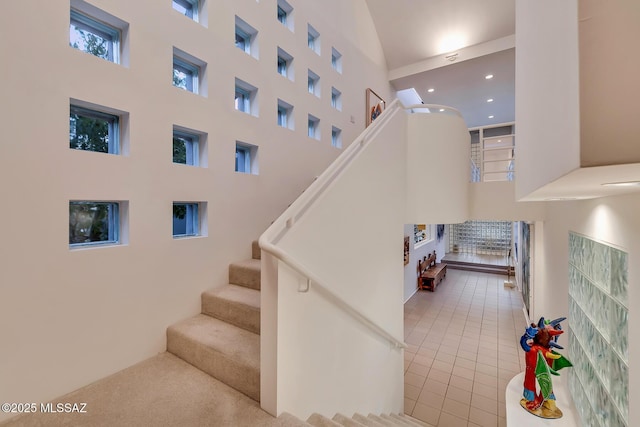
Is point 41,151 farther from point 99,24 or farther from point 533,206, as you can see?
point 533,206

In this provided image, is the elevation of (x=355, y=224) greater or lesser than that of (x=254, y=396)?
greater

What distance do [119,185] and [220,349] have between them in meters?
1.36

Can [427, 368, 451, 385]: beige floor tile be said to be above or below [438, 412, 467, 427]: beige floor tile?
above

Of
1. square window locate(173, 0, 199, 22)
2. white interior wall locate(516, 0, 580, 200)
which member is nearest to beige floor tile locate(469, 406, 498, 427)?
white interior wall locate(516, 0, 580, 200)

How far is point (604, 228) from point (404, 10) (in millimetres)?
5767

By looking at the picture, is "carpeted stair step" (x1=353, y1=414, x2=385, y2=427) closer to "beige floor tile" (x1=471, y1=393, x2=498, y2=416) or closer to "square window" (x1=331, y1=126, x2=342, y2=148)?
"beige floor tile" (x1=471, y1=393, x2=498, y2=416)

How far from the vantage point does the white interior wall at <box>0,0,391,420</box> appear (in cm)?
158

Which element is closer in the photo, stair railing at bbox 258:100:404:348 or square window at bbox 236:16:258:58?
stair railing at bbox 258:100:404:348

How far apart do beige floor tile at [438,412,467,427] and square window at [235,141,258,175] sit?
143 inches

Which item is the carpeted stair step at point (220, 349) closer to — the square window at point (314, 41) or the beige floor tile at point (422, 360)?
the beige floor tile at point (422, 360)

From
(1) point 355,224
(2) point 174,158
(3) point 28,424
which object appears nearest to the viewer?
(3) point 28,424

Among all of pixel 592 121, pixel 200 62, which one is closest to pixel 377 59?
pixel 200 62

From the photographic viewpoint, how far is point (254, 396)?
1.68 meters

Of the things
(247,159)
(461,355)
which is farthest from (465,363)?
(247,159)
